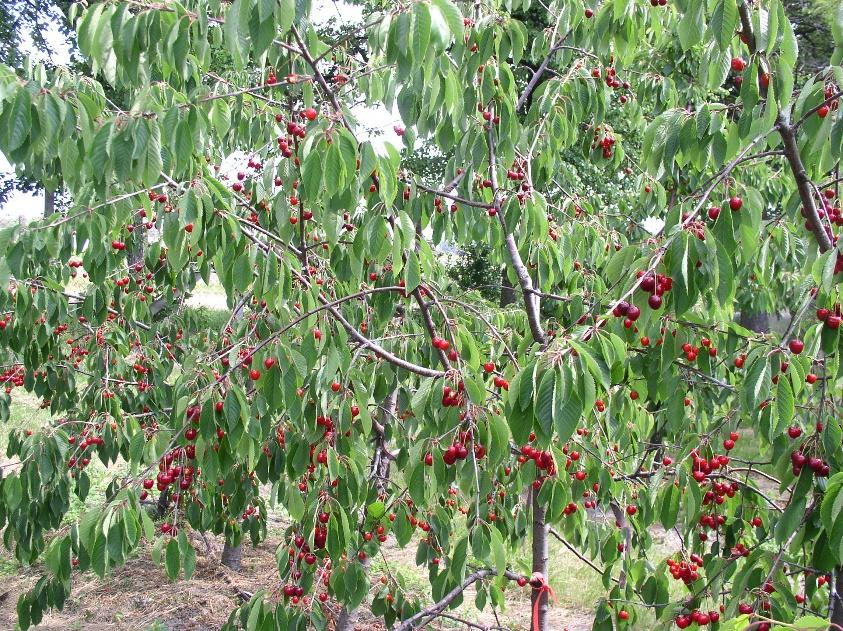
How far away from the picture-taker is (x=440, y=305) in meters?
2.22

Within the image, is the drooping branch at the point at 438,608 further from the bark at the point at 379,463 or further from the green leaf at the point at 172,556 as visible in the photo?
the green leaf at the point at 172,556

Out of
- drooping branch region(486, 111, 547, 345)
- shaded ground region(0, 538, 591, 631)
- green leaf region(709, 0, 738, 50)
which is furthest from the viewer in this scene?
shaded ground region(0, 538, 591, 631)

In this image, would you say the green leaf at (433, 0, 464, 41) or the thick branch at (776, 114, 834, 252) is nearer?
the green leaf at (433, 0, 464, 41)

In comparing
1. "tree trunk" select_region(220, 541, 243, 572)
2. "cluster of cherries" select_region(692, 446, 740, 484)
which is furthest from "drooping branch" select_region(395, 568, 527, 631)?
"tree trunk" select_region(220, 541, 243, 572)

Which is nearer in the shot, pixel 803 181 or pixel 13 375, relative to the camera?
pixel 803 181

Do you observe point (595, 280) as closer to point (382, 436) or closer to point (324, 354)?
point (382, 436)

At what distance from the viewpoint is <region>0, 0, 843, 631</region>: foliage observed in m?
1.65

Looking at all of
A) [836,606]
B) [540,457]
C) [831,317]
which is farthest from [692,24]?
[836,606]

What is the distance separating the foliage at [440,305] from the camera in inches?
64.8

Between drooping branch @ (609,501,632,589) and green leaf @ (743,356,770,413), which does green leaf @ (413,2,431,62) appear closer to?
green leaf @ (743,356,770,413)

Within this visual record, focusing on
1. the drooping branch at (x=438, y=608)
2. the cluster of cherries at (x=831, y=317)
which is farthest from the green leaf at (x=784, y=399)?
the drooping branch at (x=438, y=608)

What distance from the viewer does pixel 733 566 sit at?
6.51 ft

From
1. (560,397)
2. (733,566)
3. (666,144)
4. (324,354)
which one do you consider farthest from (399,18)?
(733,566)

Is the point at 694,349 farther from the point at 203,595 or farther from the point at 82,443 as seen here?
the point at 203,595
